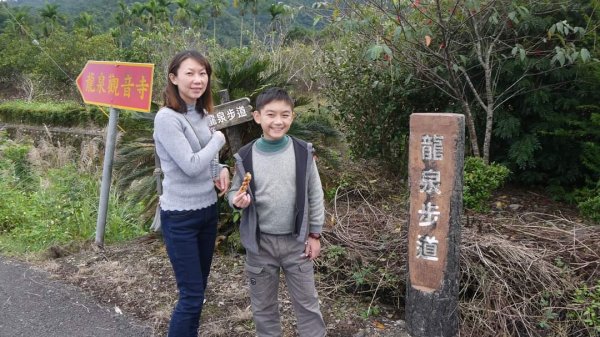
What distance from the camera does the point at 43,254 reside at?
435 centimetres

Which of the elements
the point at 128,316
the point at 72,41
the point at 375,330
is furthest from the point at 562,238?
the point at 72,41

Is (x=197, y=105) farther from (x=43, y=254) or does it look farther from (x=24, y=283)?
(x=43, y=254)

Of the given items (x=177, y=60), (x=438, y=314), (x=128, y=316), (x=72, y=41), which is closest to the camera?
(x=177, y=60)

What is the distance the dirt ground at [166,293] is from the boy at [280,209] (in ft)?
1.97

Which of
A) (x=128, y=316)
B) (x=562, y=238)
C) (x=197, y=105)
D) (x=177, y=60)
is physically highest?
(x=177, y=60)

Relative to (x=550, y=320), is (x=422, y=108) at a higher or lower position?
higher

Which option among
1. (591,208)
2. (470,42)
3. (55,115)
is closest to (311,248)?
(591,208)

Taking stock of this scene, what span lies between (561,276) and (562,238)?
469 mm

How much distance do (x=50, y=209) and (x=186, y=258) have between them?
4.18 metres

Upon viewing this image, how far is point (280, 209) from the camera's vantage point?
7.58 ft

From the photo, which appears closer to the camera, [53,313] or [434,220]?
[434,220]

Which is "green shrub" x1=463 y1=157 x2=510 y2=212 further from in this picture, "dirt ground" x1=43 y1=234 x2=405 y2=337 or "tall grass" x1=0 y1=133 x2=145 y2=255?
"tall grass" x1=0 y1=133 x2=145 y2=255

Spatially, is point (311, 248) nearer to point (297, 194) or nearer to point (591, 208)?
point (297, 194)

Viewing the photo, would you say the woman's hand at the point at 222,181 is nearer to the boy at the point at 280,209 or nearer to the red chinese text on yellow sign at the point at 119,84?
the boy at the point at 280,209
